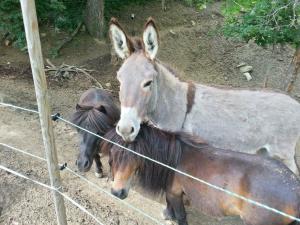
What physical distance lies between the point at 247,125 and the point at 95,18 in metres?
5.55

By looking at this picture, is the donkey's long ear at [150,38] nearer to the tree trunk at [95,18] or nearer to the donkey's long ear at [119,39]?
the donkey's long ear at [119,39]

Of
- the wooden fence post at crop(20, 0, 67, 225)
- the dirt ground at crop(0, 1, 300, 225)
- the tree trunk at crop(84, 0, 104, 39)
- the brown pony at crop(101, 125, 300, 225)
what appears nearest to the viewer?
the wooden fence post at crop(20, 0, 67, 225)

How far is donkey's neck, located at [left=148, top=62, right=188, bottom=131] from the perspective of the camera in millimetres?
4270

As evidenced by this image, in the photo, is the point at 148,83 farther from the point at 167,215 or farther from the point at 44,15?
the point at 44,15

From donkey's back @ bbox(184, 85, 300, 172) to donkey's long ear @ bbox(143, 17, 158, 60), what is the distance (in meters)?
0.88

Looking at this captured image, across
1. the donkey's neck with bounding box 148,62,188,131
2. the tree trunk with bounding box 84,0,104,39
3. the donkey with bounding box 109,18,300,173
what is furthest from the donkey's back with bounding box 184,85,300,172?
the tree trunk with bounding box 84,0,104,39

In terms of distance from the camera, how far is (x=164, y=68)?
4.36 m

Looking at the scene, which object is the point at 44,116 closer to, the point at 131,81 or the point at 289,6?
the point at 131,81

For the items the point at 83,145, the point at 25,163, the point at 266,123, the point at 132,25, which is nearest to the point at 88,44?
the point at 132,25

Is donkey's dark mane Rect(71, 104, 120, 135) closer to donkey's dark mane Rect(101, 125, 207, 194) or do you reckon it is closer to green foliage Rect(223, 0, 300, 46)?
donkey's dark mane Rect(101, 125, 207, 194)

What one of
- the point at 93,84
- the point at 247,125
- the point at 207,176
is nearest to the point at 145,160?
the point at 207,176

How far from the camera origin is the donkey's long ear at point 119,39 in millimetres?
3867

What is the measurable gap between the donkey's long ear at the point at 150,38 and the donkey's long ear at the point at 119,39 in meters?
0.21

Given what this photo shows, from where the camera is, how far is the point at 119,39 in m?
3.99
